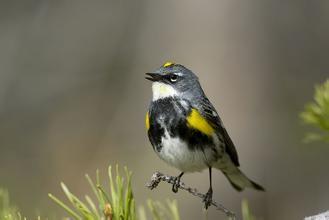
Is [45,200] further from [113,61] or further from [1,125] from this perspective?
[113,61]

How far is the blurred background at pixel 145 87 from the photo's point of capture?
264 inches

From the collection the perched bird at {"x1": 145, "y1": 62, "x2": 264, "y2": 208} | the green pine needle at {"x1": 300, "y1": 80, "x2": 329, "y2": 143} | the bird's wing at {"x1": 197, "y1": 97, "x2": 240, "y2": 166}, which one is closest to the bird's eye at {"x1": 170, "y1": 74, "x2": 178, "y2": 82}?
the perched bird at {"x1": 145, "y1": 62, "x2": 264, "y2": 208}

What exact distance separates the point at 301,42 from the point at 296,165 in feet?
5.65

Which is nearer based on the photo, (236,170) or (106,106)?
(236,170)

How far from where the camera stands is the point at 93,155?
773 centimetres

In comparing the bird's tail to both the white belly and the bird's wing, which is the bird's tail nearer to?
the bird's wing

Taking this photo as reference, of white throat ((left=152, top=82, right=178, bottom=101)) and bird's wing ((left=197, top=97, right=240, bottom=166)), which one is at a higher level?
white throat ((left=152, top=82, right=178, bottom=101))

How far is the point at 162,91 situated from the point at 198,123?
1.14ft

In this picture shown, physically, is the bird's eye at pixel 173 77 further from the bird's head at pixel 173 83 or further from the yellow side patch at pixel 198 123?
the yellow side patch at pixel 198 123

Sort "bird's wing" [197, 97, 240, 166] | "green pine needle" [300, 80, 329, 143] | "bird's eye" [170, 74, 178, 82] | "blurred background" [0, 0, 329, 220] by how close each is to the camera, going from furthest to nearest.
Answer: "blurred background" [0, 0, 329, 220], "bird's eye" [170, 74, 178, 82], "bird's wing" [197, 97, 240, 166], "green pine needle" [300, 80, 329, 143]

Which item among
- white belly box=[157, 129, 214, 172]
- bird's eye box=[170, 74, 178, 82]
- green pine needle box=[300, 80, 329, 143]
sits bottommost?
white belly box=[157, 129, 214, 172]

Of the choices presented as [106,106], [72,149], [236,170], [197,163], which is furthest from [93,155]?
[197,163]

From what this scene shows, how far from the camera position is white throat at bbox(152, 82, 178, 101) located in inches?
156

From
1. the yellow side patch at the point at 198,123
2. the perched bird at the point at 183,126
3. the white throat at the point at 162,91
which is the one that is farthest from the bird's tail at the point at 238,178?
the white throat at the point at 162,91
